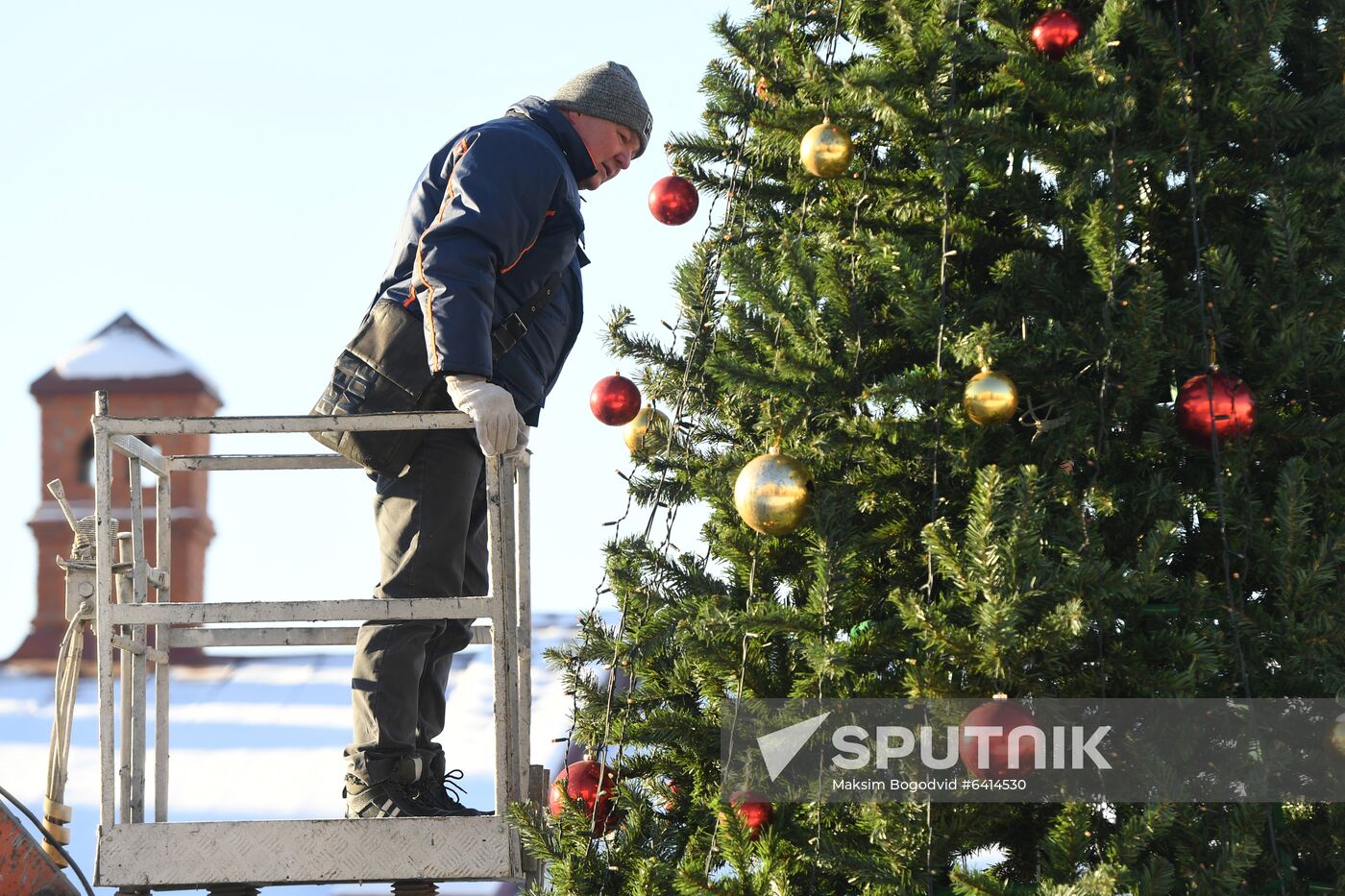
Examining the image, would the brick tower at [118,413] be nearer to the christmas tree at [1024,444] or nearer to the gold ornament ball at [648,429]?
the gold ornament ball at [648,429]

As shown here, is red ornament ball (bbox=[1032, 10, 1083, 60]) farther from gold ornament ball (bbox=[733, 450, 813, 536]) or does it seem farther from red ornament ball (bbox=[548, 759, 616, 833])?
red ornament ball (bbox=[548, 759, 616, 833])

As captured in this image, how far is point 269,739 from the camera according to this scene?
417 inches

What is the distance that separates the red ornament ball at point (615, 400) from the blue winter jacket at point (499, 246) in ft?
0.60

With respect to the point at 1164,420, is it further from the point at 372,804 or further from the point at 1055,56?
the point at 372,804

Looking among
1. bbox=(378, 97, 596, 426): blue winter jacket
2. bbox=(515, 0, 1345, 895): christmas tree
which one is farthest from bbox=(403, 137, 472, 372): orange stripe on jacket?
bbox=(515, 0, 1345, 895): christmas tree

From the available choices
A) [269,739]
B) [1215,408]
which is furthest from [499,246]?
[269,739]

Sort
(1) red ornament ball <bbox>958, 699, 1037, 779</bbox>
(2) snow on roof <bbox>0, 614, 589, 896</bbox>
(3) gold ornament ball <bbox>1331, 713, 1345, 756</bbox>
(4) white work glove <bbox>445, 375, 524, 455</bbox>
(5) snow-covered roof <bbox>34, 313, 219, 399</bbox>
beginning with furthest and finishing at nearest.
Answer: (5) snow-covered roof <bbox>34, 313, 219, 399</bbox>
(2) snow on roof <bbox>0, 614, 589, 896</bbox>
(4) white work glove <bbox>445, 375, 524, 455</bbox>
(3) gold ornament ball <bbox>1331, 713, 1345, 756</bbox>
(1) red ornament ball <bbox>958, 699, 1037, 779</bbox>

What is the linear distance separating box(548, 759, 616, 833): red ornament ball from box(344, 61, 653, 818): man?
0.33m

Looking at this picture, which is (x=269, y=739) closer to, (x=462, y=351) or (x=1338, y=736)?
(x=462, y=351)

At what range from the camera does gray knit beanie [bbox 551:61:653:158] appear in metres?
3.82

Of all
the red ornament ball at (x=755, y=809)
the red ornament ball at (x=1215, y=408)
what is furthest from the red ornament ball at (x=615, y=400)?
the red ornament ball at (x=1215, y=408)

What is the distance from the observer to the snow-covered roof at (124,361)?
19.8 metres

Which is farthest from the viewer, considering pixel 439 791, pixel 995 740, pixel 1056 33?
pixel 439 791

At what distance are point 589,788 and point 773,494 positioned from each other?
833 mm
